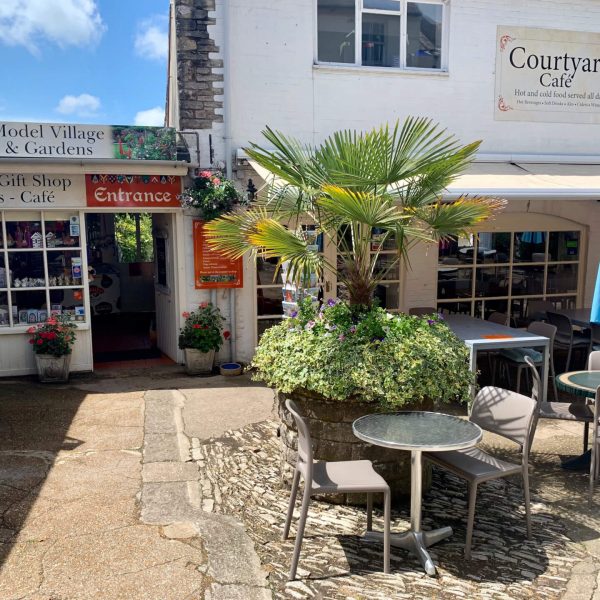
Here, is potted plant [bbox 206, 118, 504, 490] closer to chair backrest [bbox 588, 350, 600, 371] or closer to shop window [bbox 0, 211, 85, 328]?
chair backrest [bbox 588, 350, 600, 371]

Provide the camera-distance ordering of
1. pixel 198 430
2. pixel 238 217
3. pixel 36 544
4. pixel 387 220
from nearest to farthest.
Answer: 1. pixel 36 544
2. pixel 387 220
3. pixel 238 217
4. pixel 198 430

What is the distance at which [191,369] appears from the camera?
883cm

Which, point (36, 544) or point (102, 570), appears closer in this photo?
point (102, 570)

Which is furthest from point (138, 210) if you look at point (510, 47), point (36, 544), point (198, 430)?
point (510, 47)

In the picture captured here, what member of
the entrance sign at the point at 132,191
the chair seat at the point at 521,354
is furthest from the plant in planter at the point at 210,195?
the chair seat at the point at 521,354

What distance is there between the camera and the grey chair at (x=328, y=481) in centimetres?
386

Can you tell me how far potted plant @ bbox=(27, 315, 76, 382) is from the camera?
27.2 ft

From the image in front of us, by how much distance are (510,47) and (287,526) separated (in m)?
8.53

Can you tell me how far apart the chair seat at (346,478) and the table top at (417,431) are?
0.23 metres

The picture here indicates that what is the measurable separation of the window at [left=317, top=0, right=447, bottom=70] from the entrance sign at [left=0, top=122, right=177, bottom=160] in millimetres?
2719

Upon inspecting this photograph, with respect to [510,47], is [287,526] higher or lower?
lower

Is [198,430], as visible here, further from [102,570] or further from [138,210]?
[138,210]

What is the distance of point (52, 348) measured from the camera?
8258mm

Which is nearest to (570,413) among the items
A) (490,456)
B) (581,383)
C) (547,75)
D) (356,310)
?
(581,383)
